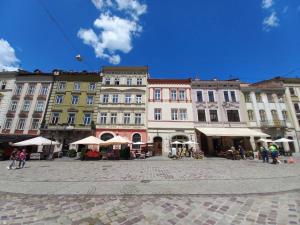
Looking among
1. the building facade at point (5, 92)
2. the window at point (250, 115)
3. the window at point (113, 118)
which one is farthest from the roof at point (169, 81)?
the building facade at point (5, 92)

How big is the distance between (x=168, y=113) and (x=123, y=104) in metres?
7.53

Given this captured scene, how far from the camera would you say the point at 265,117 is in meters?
25.2

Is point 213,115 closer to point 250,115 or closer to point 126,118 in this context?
point 250,115

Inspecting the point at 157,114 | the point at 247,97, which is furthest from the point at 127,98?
the point at 247,97

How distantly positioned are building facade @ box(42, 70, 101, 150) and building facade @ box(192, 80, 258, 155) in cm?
1677

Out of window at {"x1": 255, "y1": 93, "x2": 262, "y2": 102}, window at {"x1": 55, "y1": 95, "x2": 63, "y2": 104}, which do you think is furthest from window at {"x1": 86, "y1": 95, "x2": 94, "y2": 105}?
window at {"x1": 255, "y1": 93, "x2": 262, "y2": 102}

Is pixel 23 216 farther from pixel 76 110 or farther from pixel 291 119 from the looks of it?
pixel 291 119

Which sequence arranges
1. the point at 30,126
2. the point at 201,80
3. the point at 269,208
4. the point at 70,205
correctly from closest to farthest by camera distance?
the point at 269,208 < the point at 70,205 < the point at 30,126 < the point at 201,80

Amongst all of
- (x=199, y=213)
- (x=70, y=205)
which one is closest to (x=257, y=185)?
(x=199, y=213)

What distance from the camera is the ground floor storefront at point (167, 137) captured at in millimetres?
23875

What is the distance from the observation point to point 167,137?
79.1 ft

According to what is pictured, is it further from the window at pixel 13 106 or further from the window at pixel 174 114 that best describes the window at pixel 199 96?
the window at pixel 13 106

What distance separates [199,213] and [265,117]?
27.3 metres

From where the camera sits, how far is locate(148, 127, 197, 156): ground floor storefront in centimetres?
2388
